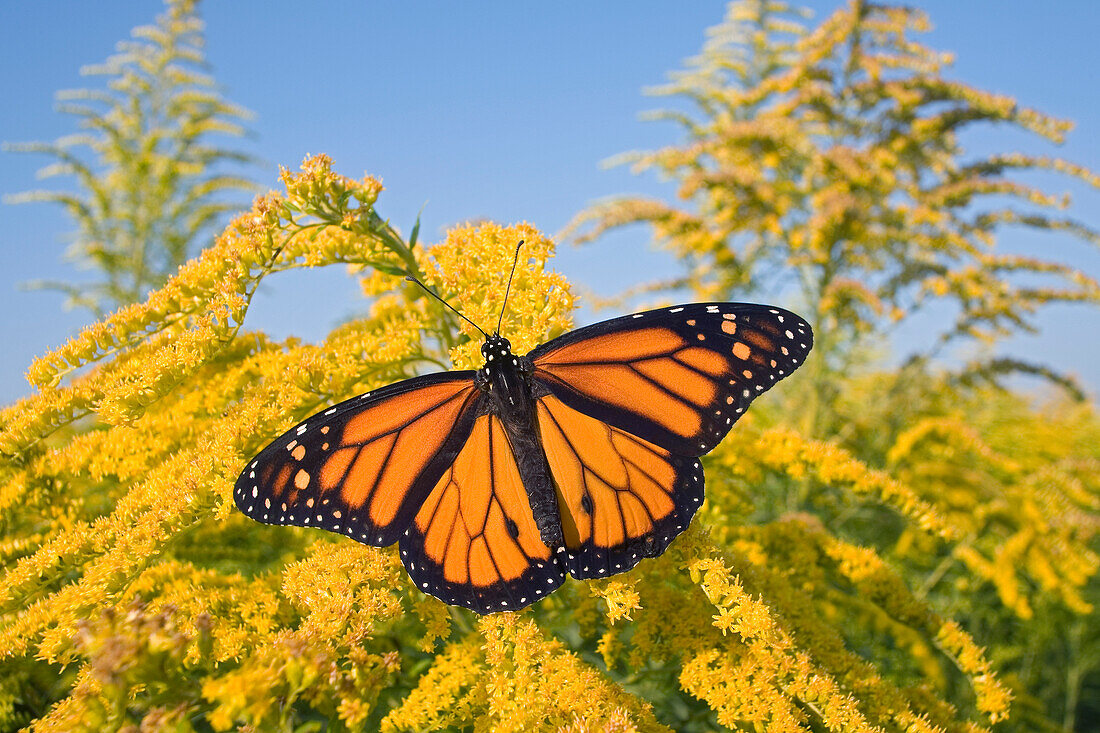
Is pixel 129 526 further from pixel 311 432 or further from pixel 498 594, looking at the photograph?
pixel 498 594

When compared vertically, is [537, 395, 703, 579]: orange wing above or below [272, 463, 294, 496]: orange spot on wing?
below

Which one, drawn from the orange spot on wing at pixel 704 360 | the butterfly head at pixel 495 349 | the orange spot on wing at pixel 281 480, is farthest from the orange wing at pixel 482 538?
the orange spot on wing at pixel 704 360

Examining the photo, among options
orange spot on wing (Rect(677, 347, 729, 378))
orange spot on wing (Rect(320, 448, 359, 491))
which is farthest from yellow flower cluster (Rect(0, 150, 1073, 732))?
orange spot on wing (Rect(677, 347, 729, 378))

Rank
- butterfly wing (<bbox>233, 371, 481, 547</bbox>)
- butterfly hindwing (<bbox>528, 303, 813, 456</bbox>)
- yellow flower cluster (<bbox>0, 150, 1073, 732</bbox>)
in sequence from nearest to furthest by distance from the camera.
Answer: yellow flower cluster (<bbox>0, 150, 1073, 732</bbox>) < butterfly wing (<bbox>233, 371, 481, 547</bbox>) < butterfly hindwing (<bbox>528, 303, 813, 456</bbox>)

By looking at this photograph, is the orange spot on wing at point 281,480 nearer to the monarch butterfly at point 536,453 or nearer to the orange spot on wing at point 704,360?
the monarch butterfly at point 536,453

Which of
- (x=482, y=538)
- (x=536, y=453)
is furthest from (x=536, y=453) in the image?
(x=482, y=538)

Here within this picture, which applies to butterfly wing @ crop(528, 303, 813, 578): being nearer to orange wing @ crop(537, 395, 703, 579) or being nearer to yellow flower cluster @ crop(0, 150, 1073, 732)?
orange wing @ crop(537, 395, 703, 579)

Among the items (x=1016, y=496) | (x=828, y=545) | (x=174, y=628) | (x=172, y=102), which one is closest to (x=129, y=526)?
(x=174, y=628)

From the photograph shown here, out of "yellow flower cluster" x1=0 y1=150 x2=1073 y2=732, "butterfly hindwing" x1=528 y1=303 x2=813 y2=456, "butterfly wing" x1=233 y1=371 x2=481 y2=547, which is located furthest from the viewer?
"butterfly hindwing" x1=528 y1=303 x2=813 y2=456

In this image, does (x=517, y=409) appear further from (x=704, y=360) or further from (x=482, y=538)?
(x=704, y=360)
